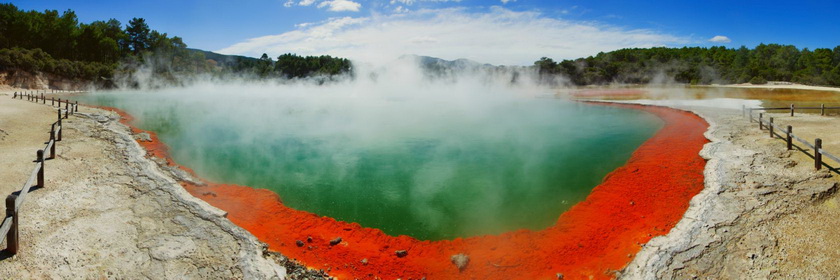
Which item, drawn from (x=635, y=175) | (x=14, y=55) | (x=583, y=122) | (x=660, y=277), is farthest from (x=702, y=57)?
(x=14, y=55)

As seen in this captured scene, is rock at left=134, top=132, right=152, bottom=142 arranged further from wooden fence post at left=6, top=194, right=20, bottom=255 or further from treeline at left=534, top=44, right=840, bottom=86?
treeline at left=534, top=44, right=840, bottom=86

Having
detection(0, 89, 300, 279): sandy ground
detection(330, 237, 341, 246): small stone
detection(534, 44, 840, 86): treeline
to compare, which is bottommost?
detection(330, 237, 341, 246): small stone

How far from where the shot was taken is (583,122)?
835 inches

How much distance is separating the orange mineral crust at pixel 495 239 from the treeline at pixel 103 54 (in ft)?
160

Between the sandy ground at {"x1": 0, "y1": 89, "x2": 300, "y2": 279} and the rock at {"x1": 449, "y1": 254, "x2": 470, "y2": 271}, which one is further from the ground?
the sandy ground at {"x1": 0, "y1": 89, "x2": 300, "y2": 279}

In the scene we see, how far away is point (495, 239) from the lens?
7.08m

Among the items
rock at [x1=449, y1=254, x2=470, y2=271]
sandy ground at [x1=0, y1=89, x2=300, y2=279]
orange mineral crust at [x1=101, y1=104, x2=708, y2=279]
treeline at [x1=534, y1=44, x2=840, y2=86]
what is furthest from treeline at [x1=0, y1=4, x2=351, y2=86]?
rock at [x1=449, y1=254, x2=470, y2=271]

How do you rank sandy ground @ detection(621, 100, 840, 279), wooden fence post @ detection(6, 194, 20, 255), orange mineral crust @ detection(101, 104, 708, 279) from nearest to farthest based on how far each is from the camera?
wooden fence post @ detection(6, 194, 20, 255), sandy ground @ detection(621, 100, 840, 279), orange mineral crust @ detection(101, 104, 708, 279)

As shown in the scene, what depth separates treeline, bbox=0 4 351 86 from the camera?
45406mm

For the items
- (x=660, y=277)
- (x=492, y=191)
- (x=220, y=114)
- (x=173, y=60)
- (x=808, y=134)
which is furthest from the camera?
(x=173, y=60)

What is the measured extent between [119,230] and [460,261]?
5.04 metres

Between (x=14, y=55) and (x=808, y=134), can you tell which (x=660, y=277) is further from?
(x=14, y=55)

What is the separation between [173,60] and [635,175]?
256 feet

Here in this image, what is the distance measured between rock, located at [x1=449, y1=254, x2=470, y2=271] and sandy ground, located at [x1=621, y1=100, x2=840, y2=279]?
2193 millimetres
